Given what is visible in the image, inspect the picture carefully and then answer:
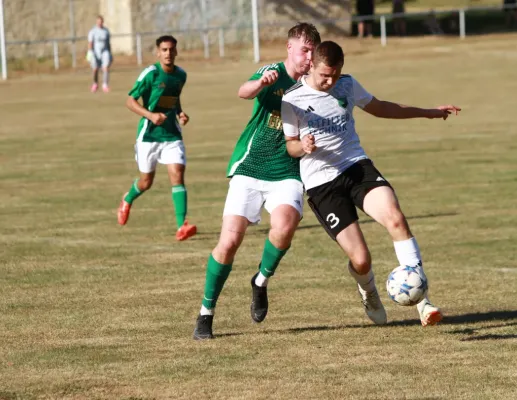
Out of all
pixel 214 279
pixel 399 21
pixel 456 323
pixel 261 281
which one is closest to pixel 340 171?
pixel 261 281

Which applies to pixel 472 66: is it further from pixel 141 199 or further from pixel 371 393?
pixel 371 393

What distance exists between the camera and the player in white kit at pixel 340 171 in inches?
Answer: 338

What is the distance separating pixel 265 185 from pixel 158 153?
5.82 meters

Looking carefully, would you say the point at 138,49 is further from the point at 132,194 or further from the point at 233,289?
the point at 233,289

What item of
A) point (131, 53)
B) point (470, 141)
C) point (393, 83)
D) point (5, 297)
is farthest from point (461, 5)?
point (5, 297)

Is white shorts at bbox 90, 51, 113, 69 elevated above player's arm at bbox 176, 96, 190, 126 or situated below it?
below

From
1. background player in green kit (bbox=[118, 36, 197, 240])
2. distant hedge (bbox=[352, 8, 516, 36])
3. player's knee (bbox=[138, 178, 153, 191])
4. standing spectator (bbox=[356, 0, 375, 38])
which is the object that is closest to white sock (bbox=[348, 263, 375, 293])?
background player in green kit (bbox=[118, 36, 197, 240])

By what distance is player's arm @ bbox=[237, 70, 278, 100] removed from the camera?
27.5ft

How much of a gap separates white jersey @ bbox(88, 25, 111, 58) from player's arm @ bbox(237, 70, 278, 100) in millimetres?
31788

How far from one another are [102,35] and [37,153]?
628 inches

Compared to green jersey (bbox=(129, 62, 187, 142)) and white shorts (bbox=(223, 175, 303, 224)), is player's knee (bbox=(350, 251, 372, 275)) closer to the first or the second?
white shorts (bbox=(223, 175, 303, 224))

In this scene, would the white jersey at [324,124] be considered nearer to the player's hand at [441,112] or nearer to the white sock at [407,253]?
the player's hand at [441,112]

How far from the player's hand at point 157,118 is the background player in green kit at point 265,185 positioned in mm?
4557

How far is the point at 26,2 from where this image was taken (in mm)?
48906
